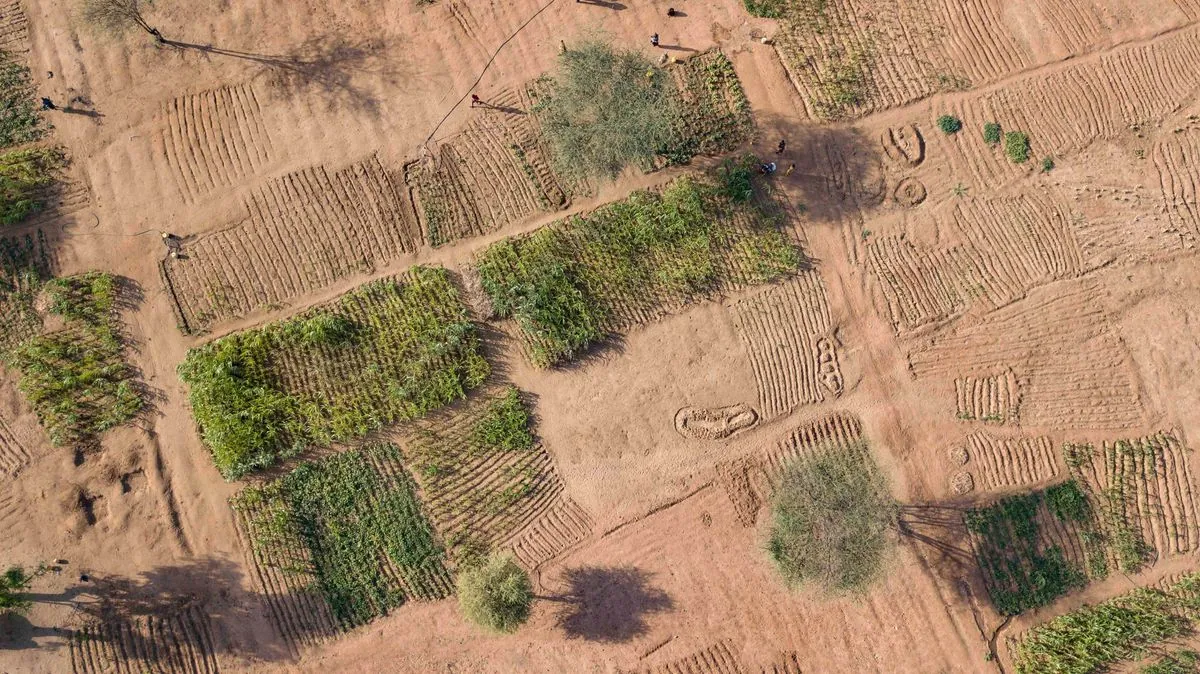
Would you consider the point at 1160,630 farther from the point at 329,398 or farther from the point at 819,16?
the point at 329,398

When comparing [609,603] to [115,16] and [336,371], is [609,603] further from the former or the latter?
[115,16]

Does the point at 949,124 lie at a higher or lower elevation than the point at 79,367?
lower

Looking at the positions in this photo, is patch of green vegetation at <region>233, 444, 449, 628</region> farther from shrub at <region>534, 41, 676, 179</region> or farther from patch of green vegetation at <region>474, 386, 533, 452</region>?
shrub at <region>534, 41, 676, 179</region>

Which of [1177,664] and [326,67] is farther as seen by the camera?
[326,67]

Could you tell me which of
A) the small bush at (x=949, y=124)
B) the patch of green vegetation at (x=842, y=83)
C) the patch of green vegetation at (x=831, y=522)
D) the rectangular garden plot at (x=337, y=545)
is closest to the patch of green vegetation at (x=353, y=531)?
the rectangular garden plot at (x=337, y=545)

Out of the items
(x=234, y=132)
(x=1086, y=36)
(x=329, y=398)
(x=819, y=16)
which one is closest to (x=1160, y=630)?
(x=1086, y=36)

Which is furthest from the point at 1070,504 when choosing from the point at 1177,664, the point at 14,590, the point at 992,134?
the point at 14,590
